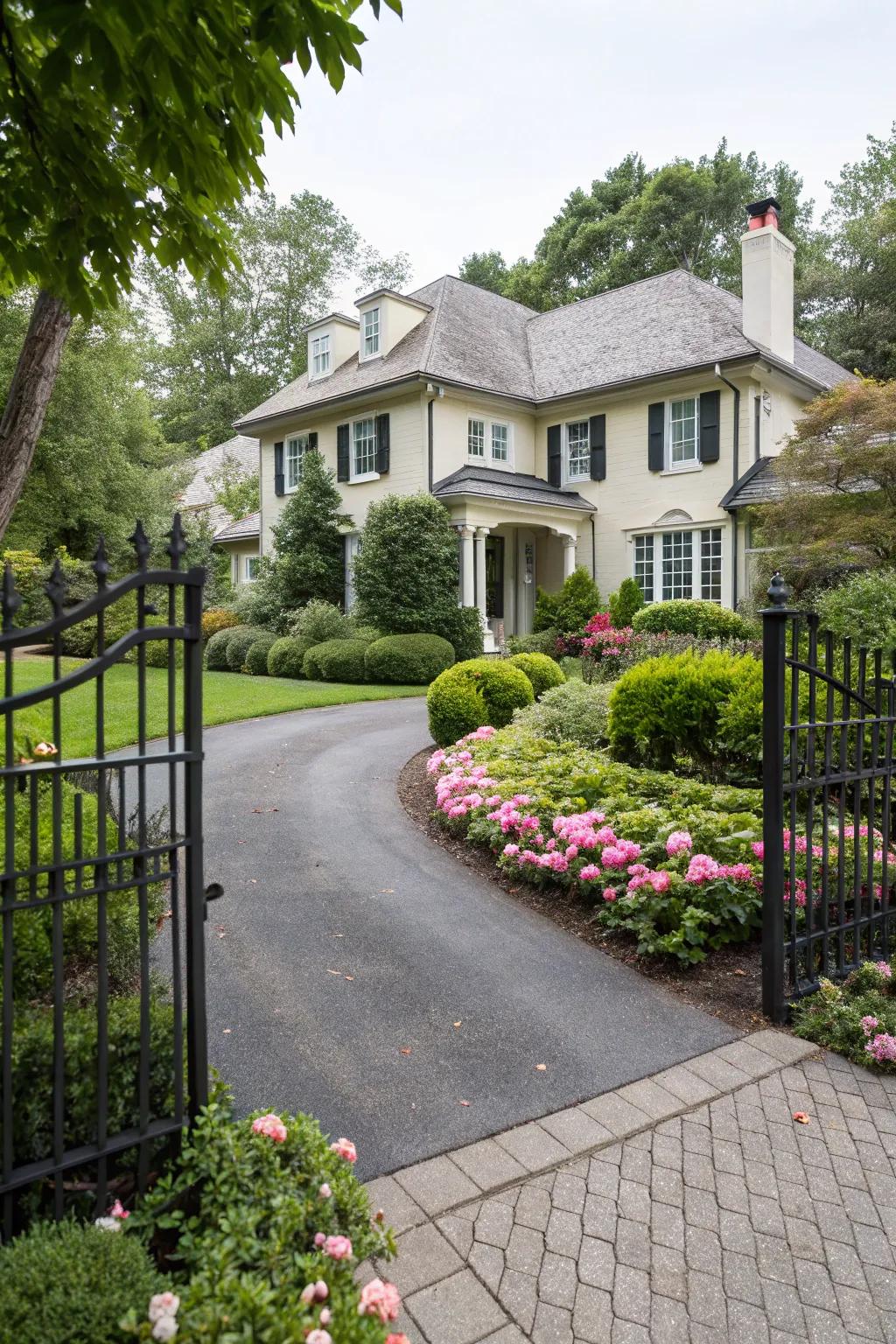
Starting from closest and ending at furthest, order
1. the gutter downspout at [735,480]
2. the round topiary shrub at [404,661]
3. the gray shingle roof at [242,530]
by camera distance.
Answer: the round topiary shrub at [404,661]
the gutter downspout at [735,480]
the gray shingle roof at [242,530]

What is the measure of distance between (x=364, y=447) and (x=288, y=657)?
254 inches

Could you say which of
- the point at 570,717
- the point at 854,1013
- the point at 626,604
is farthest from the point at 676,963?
the point at 626,604

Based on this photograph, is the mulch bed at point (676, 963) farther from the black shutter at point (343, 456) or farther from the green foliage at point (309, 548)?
the black shutter at point (343, 456)

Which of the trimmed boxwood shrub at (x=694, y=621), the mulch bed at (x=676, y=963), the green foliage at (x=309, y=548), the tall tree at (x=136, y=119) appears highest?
the green foliage at (x=309, y=548)

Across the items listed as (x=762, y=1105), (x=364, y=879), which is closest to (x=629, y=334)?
(x=364, y=879)

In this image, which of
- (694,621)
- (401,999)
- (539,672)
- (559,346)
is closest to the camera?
(401,999)

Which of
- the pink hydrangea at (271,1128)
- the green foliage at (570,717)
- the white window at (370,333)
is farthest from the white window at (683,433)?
the pink hydrangea at (271,1128)

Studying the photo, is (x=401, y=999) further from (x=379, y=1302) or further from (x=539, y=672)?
(x=539, y=672)

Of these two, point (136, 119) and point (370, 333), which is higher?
point (370, 333)

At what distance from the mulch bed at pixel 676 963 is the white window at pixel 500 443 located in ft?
50.5

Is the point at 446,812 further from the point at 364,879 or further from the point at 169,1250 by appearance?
the point at 169,1250

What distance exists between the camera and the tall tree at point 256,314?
1444 inches

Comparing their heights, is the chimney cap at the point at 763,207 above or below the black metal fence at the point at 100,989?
above

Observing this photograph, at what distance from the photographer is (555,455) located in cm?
1998
